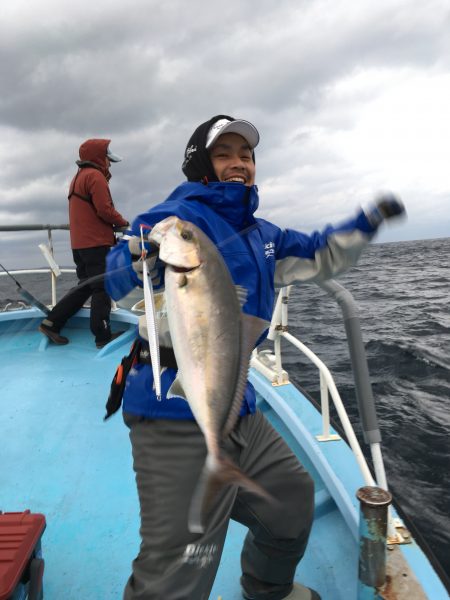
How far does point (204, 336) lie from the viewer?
62.2 inches

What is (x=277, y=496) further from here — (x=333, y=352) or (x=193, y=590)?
(x=333, y=352)

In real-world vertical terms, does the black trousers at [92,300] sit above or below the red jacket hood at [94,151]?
below

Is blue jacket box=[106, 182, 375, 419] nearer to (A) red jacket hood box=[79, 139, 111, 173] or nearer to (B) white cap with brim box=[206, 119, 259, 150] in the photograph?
(B) white cap with brim box=[206, 119, 259, 150]

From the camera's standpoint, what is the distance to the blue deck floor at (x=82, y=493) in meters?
2.53

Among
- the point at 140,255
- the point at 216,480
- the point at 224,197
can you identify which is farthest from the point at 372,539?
the point at 224,197

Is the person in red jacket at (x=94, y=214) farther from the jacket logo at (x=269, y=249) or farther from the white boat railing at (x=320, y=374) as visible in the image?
the jacket logo at (x=269, y=249)

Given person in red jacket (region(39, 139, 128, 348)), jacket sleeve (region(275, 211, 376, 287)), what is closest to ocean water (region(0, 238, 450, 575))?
jacket sleeve (region(275, 211, 376, 287))

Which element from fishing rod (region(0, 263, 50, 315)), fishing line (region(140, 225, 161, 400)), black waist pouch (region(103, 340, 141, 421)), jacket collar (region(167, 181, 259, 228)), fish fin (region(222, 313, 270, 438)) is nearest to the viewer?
fishing line (region(140, 225, 161, 400))

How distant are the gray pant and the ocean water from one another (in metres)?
1.15

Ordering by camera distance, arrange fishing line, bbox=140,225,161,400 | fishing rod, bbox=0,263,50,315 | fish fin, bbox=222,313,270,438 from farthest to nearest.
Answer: fishing rod, bbox=0,263,50,315, fish fin, bbox=222,313,270,438, fishing line, bbox=140,225,161,400

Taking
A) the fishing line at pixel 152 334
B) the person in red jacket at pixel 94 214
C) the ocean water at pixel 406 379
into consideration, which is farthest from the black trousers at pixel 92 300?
the fishing line at pixel 152 334

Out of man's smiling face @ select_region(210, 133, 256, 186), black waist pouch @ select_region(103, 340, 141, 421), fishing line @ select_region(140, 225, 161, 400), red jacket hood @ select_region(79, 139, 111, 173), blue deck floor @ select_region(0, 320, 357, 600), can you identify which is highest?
red jacket hood @ select_region(79, 139, 111, 173)

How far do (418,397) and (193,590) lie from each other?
19.7 feet

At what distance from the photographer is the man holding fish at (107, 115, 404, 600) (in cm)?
158
